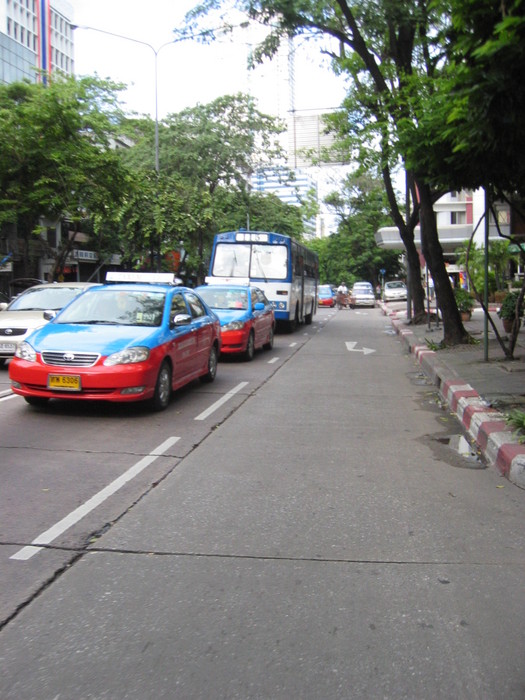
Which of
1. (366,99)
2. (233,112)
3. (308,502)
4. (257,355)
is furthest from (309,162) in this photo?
(308,502)

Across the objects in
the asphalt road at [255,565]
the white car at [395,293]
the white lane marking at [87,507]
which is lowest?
the asphalt road at [255,565]

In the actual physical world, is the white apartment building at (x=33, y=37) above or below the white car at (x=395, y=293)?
above

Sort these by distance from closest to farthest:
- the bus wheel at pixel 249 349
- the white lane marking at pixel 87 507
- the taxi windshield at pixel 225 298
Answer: the white lane marking at pixel 87 507
the bus wheel at pixel 249 349
the taxi windshield at pixel 225 298

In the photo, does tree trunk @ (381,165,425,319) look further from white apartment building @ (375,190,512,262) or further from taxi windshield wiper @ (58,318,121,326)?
taxi windshield wiper @ (58,318,121,326)

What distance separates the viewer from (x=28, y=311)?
13164mm

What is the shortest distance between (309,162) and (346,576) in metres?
27.4

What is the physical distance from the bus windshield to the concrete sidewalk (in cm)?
612

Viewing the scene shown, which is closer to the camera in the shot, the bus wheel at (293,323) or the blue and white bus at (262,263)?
the blue and white bus at (262,263)

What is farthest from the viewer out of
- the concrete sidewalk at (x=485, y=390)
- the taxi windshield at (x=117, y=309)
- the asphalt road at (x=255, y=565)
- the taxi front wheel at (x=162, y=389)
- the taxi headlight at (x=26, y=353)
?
the taxi windshield at (x=117, y=309)

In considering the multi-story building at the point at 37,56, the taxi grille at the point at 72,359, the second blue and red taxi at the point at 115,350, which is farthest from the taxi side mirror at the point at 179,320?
the multi-story building at the point at 37,56

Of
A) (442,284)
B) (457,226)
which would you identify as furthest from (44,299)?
(457,226)

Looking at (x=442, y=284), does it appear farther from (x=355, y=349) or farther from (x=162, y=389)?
(x=162, y=389)

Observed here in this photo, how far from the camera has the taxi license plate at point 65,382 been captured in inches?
320

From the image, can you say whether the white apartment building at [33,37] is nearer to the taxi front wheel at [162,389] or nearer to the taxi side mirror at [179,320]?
the taxi side mirror at [179,320]
